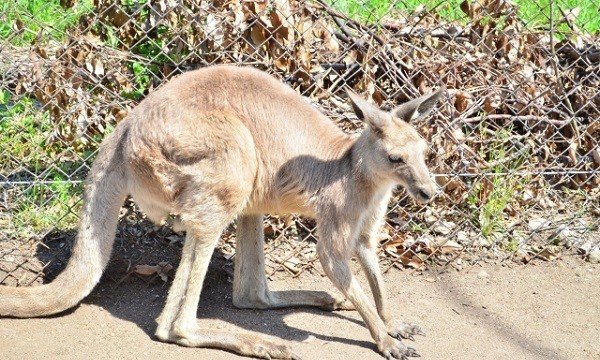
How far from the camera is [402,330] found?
14.4 ft

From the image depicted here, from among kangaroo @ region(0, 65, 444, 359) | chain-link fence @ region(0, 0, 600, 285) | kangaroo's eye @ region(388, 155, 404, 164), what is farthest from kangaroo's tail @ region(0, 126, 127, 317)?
kangaroo's eye @ region(388, 155, 404, 164)

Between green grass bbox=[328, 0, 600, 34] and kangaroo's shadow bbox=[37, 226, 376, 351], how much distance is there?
199cm

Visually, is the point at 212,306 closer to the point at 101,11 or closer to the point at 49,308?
the point at 49,308

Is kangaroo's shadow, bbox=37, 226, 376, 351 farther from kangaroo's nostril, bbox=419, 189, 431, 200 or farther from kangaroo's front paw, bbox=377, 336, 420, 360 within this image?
kangaroo's nostril, bbox=419, 189, 431, 200

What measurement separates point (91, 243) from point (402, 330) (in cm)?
158

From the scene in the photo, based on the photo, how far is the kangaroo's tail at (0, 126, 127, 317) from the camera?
4133mm

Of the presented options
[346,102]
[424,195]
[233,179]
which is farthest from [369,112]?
[346,102]

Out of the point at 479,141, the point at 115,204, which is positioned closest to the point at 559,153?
the point at 479,141

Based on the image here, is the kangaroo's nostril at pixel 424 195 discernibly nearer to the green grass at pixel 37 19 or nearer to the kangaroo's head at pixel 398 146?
the kangaroo's head at pixel 398 146

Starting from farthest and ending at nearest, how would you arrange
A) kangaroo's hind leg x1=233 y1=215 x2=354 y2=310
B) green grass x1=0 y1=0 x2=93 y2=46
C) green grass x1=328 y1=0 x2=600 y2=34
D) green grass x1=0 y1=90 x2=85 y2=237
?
green grass x1=328 y1=0 x2=600 y2=34, green grass x1=0 y1=0 x2=93 y2=46, green grass x1=0 y1=90 x2=85 y2=237, kangaroo's hind leg x1=233 y1=215 x2=354 y2=310

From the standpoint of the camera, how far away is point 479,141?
5.45 meters

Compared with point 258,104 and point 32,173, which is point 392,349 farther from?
point 32,173

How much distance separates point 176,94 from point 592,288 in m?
2.64

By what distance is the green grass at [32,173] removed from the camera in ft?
15.7
